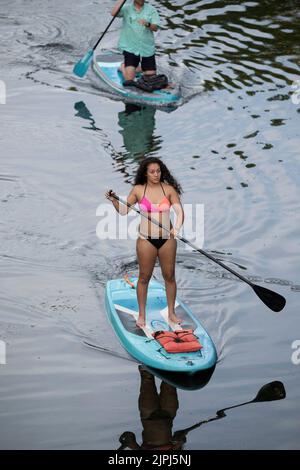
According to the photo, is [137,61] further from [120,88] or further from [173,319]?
[173,319]

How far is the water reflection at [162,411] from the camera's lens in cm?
767

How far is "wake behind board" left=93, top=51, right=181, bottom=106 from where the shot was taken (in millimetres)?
16016

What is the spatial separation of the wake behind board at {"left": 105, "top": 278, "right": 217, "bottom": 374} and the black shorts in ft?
23.5

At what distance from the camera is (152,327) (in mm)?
9180

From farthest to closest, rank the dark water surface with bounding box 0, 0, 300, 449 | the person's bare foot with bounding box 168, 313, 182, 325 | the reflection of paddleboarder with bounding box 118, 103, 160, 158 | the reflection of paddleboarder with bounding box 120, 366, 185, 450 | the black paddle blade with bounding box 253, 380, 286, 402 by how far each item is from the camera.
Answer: the reflection of paddleboarder with bounding box 118, 103, 160, 158, the person's bare foot with bounding box 168, 313, 182, 325, the black paddle blade with bounding box 253, 380, 286, 402, the dark water surface with bounding box 0, 0, 300, 449, the reflection of paddleboarder with bounding box 120, 366, 185, 450

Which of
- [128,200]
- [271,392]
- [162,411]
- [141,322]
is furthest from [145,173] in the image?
[271,392]

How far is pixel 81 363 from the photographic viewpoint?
29.0 feet

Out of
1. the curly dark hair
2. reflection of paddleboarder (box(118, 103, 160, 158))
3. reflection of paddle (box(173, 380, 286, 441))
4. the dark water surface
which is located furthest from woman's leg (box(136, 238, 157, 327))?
reflection of paddleboarder (box(118, 103, 160, 158))

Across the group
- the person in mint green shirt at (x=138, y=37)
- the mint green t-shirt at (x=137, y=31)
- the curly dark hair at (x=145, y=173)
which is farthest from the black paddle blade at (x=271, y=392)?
Result: the mint green t-shirt at (x=137, y=31)

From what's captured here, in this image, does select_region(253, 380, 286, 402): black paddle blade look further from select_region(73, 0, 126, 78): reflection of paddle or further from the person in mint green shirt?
select_region(73, 0, 126, 78): reflection of paddle

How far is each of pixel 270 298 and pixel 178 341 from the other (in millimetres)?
1048

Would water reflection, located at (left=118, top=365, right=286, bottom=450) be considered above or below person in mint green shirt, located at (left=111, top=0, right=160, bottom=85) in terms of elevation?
below

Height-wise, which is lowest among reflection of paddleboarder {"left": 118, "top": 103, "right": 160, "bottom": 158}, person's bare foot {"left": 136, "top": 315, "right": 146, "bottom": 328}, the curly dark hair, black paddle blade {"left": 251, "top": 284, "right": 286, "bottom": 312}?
person's bare foot {"left": 136, "top": 315, "right": 146, "bottom": 328}

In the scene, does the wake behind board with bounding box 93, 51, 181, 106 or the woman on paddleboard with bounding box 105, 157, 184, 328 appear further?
the wake behind board with bounding box 93, 51, 181, 106
